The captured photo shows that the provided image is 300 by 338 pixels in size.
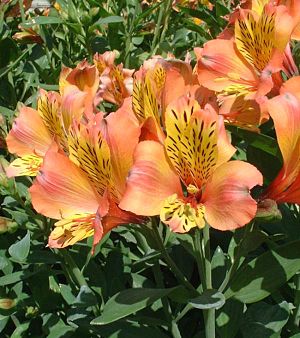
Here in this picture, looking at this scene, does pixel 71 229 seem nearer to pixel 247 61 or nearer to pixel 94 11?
pixel 247 61

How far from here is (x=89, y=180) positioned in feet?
3.38

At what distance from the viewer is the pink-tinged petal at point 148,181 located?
3.00ft

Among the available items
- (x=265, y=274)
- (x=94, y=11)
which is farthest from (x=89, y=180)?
(x=94, y=11)

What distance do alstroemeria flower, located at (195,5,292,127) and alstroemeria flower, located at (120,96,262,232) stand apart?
0.18 metres

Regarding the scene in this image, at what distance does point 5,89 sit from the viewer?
2365 millimetres

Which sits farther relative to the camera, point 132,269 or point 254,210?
point 132,269

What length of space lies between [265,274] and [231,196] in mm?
310

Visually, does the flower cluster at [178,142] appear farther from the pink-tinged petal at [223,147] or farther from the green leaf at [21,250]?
the green leaf at [21,250]

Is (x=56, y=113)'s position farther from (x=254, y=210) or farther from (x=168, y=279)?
(x=168, y=279)

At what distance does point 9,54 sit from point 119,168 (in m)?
1.51

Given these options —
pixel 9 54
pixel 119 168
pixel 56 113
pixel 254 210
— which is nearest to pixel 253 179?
pixel 254 210

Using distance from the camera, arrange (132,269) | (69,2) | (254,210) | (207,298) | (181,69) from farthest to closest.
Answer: (69,2), (132,269), (181,69), (207,298), (254,210)

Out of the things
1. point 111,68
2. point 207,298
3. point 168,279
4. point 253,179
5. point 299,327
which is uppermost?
point 253,179

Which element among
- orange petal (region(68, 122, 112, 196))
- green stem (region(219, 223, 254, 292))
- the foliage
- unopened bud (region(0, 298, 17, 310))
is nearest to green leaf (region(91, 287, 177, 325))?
the foliage
